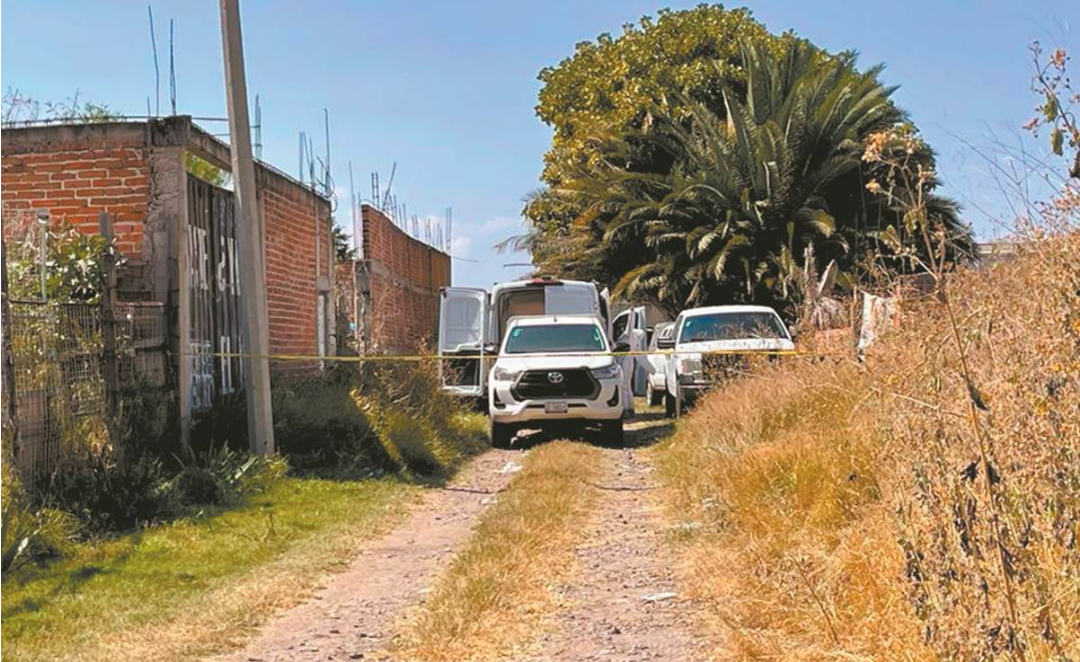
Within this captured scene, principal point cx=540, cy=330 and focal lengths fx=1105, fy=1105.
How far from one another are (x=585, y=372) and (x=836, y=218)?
13481 millimetres

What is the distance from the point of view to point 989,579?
3734 millimetres

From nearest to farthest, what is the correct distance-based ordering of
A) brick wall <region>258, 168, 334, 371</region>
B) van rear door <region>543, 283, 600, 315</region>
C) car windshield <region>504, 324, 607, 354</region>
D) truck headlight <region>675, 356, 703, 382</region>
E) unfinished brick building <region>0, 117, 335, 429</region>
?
unfinished brick building <region>0, 117, 335, 429</region> < brick wall <region>258, 168, 334, 371</region> < car windshield <region>504, 324, 607, 354</region> < truck headlight <region>675, 356, 703, 382</region> < van rear door <region>543, 283, 600, 315</region>

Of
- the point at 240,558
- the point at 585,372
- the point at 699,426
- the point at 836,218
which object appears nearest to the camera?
the point at 240,558

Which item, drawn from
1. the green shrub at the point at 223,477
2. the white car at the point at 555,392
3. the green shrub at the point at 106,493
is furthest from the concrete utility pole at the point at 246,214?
the white car at the point at 555,392

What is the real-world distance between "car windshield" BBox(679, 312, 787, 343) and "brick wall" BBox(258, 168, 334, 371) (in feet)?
20.1

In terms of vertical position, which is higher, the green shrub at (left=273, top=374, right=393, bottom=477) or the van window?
the van window

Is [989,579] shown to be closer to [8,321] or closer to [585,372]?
[8,321]

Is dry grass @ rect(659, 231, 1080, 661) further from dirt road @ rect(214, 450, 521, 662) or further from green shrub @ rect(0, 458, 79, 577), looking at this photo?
green shrub @ rect(0, 458, 79, 577)

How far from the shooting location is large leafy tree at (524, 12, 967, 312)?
2562cm

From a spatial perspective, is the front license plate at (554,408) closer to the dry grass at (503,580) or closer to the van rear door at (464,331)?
the van rear door at (464,331)

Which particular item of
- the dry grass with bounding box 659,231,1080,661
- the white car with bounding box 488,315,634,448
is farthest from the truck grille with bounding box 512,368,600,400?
the dry grass with bounding box 659,231,1080,661

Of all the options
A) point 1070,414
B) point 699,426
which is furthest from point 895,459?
point 699,426

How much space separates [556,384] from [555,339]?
4.94ft

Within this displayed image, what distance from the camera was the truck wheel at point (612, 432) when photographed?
1563 centimetres
